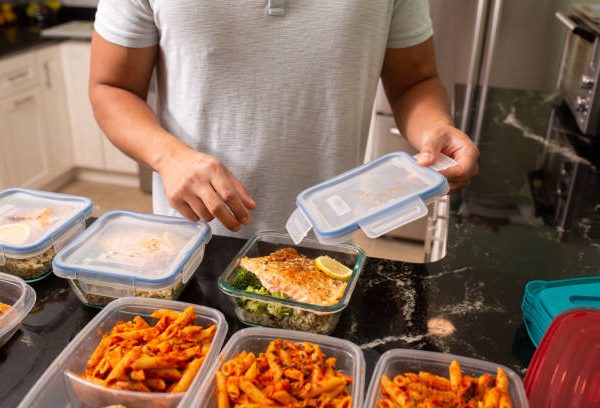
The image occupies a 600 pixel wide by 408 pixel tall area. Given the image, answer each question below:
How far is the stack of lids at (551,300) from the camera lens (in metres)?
0.89

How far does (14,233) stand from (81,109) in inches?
97.7

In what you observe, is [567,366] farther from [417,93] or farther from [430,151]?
[417,93]

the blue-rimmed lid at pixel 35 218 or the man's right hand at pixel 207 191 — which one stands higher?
the man's right hand at pixel 207 191

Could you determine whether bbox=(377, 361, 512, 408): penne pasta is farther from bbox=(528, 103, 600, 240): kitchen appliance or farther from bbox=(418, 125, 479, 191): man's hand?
bbox=(528, 103, 600, 240): kitchen appliance

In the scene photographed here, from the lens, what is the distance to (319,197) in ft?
3.06

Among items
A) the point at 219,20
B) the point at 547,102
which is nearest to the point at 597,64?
the point at 547,102

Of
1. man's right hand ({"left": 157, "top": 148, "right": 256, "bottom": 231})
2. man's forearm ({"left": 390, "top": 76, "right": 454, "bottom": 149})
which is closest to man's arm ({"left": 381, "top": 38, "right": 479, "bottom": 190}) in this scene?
man's forearm ({"left": 390, "top": 76, "right": 454, "bottom": 149})

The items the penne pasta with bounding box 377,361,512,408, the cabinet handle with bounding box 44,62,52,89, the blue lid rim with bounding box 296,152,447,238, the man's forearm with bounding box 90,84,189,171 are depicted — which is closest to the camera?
the penne pasta with bounding box 377,361,512,408

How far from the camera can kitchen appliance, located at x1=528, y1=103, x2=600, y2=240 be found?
4.59ft

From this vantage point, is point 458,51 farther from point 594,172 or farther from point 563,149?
point 594,172

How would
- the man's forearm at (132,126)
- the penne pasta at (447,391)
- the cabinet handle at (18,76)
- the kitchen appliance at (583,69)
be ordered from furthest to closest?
the cabinet handle at (18,76)
the kitchen appliance at (583,69)
the man's forearm at (132,126)
the penne pasta at (447,391)

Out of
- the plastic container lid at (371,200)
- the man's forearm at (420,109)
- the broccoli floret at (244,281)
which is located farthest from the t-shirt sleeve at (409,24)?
the broccoli floret at (244,281)

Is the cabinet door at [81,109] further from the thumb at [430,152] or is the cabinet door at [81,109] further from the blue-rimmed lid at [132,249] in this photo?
the thumb at [430,152]

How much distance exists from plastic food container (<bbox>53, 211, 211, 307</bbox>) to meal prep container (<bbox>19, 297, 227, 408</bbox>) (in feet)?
0.16
